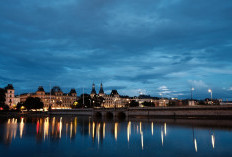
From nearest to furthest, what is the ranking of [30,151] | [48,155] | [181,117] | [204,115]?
[48,155], [30,151], [204,115], [181,117]

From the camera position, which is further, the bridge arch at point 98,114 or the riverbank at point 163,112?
the bridge arch at point 98,114

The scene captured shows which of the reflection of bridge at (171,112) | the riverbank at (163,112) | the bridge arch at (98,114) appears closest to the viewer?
the reflection of bridge at (171,112)

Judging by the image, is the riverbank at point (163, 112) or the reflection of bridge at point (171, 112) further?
the riverbank at point (163, 112)

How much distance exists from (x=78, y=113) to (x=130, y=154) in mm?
114653

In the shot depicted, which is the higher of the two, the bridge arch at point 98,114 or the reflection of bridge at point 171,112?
the reflection of bridge at point 171,112

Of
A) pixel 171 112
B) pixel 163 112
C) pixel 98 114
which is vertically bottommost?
pixel 98 114

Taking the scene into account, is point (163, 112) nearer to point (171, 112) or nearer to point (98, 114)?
point (171, 112)

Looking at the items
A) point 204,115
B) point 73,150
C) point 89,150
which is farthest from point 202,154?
point 204,115

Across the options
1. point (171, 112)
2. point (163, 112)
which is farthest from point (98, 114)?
point (171, 112)

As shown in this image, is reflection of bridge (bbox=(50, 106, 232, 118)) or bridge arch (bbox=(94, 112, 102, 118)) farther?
bridge arch (bbox=(94, 112, 102, 118))

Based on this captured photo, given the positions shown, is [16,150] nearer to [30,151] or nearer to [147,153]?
[30,151]

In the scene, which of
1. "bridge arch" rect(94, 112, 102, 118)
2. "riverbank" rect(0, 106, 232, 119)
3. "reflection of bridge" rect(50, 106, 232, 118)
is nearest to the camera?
"reflection of bridge" rect(50, 106, 232, 118)

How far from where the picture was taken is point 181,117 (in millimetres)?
93312

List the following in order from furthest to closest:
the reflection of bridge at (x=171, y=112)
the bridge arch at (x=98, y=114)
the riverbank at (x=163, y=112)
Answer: the bridge arch at (x=98, y=114), the riverbank at (x=163, y=112), the reflection of bridge at (x=171, y=112)
